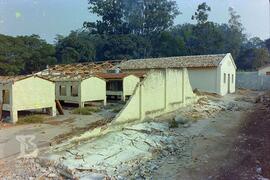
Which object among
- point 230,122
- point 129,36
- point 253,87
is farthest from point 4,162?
point 129,36

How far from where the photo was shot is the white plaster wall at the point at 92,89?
67.5ft

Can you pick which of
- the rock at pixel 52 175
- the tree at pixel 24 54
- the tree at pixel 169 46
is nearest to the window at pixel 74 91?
the rock at pixel 52 175

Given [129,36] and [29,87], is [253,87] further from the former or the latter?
[29,87]

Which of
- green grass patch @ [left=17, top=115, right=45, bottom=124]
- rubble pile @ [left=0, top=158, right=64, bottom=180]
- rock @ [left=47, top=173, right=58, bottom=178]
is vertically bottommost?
rock @ [left=47, top=173, right=58, bottom=178]

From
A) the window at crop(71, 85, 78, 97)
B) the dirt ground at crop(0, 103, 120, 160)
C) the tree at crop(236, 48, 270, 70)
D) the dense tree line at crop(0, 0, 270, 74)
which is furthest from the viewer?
the tree at crop(236, 48, 270, 70)

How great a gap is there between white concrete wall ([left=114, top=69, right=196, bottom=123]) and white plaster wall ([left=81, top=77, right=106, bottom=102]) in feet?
17.7

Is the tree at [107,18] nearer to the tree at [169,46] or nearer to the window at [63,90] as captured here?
the tree at [169,46]

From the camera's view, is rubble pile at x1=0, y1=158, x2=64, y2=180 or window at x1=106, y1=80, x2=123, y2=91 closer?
rubble pile at x1=0, y1=158, x2=64, y2=180

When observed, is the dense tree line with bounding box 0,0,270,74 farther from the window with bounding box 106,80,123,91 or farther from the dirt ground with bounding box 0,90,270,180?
the dirt ground with bounding box 0,90,270,180

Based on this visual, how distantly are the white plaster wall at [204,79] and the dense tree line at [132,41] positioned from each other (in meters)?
19.7

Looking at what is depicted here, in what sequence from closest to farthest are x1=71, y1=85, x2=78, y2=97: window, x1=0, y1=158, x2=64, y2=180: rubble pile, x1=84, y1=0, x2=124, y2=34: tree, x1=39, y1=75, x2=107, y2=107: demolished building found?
x1=0, y1=158, x2=64, y2=180: rubble pile
x1=39, y1=75, x2=107, y2=107: demolished building
x1=71, y1=85, x2=78, y2=97: window
x1=84, y1=0, x2=124, y2=34: tree

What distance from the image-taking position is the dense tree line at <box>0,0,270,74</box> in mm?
42562

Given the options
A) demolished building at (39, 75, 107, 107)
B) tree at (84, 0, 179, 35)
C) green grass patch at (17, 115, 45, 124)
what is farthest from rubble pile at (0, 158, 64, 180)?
tree at (84, 0, 179, 35)

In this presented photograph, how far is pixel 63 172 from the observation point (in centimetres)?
873
